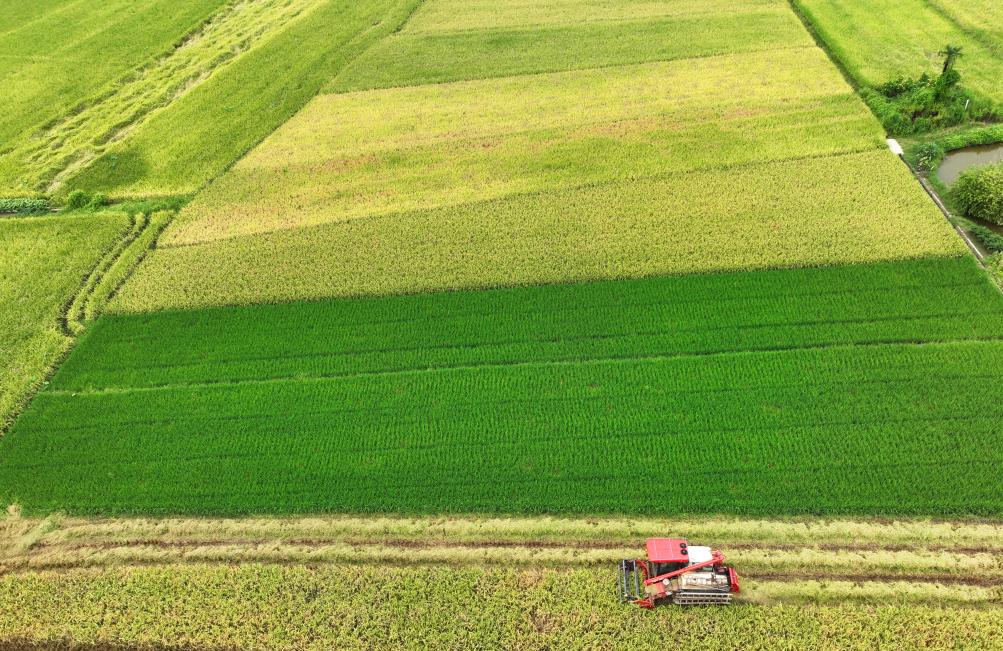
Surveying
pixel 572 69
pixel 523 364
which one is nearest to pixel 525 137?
pixel 572 69

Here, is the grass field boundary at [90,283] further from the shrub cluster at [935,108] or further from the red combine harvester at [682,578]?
the shrub cluster at [935,108]

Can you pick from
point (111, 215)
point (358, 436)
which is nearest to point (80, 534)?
point (358, 436)

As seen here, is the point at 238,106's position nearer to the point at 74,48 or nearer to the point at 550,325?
the point at 74,48

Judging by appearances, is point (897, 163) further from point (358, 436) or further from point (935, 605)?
point (358, 436)

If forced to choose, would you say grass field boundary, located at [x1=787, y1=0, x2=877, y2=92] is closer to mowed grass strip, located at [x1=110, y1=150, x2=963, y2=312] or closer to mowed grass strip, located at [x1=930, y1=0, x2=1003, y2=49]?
mowed grass strip, located at [x1=930, y1=0, x2=1003, y2=49]

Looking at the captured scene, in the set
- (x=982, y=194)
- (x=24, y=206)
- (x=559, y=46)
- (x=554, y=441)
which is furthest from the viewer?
(x=559, y=46)

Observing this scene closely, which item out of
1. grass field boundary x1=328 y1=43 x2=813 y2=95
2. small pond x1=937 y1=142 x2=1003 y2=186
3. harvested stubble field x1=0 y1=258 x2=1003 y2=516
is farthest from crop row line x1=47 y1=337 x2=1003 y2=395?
grass field boundary x1=328 y1=43 x2=813 y2=95
